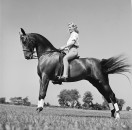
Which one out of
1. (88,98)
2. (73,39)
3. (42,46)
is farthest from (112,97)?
(42,46)

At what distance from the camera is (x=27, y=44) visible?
5852 millimetres

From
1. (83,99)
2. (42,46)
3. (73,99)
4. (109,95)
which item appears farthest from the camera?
(42,46)

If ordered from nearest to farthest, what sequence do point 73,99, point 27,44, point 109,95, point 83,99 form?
point 83,99 < point 73,99 < point 109,95 < point 27,44

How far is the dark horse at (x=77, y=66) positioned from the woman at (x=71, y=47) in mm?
127

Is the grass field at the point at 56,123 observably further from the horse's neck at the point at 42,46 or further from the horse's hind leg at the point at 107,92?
the horse's neck at the point at 42,46

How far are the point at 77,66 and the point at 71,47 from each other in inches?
14.9

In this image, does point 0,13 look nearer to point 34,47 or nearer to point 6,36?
point 6,36

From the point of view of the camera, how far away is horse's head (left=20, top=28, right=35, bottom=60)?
5.77 m

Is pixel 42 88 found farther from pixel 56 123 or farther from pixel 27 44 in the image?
pixel 56 123

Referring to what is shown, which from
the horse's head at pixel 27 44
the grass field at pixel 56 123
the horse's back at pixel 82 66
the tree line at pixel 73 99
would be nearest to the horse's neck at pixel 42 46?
the horse's head at pixel 27 44

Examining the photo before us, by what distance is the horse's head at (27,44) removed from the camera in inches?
227

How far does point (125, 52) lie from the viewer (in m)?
5.20

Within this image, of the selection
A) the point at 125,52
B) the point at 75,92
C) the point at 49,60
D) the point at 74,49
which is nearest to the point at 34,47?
the point at 49,60

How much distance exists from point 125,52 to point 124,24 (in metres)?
0.46
